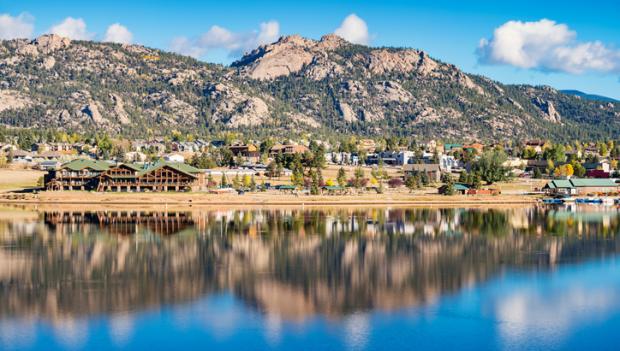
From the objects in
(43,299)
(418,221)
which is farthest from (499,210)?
(43,299)

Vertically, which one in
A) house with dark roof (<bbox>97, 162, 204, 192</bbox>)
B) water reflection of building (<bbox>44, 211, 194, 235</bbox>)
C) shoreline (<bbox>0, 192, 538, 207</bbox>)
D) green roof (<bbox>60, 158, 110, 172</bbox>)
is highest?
green roof (<bbox>60, 158, 110, 172</bbox>)

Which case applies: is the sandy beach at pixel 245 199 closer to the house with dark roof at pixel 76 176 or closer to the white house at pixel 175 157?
the house with dark roof at pixel 76 176

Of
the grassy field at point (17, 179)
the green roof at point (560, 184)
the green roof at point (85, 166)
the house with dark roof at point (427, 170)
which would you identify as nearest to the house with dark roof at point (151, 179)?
the green roof at point (85, 166)

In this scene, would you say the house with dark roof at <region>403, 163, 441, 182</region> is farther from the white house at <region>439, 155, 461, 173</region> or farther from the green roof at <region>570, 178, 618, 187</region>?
the green roof at <region>570, 178, 618, 187</region>

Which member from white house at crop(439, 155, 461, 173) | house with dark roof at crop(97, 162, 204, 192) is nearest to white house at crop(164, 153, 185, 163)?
house with dark roof at crop(97, 162, 204, 192)

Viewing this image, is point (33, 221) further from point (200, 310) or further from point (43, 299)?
point (200, 310)

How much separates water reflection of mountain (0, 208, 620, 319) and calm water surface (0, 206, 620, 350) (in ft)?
0.51

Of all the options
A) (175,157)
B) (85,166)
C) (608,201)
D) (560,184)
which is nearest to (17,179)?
(85,166)

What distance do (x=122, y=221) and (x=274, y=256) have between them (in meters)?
31.2

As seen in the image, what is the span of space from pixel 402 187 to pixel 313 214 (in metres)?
41.3

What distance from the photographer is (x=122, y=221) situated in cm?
8488

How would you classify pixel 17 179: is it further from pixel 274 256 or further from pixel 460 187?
pixel 274 256

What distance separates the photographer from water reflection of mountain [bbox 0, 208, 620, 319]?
146ft

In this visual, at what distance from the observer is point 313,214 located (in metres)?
94.8
